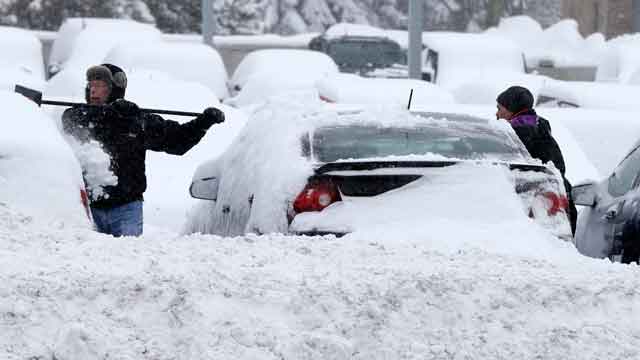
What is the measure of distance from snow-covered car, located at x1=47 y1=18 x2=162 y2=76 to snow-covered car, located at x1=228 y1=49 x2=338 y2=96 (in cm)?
197

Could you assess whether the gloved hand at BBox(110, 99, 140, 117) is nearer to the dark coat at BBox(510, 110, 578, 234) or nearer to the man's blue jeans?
the man's blue jeans

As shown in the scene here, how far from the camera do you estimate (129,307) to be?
11.1 ft

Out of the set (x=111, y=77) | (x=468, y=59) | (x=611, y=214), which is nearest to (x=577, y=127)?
(x=611, y=214)

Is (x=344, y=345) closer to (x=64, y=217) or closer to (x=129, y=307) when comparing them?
(x=129, y=307)

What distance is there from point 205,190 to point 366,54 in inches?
638

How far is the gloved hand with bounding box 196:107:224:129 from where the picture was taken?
629cm

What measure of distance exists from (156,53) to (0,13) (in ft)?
67.6

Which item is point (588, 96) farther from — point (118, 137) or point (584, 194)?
point (118, 137)

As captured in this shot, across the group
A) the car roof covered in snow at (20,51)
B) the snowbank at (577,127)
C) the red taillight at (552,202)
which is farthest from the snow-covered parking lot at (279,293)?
the car roof covered in snow at (20,51)

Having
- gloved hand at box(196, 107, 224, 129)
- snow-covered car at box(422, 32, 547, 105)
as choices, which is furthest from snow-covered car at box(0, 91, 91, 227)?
snow-covered car at box(422, 32, 547, 105)

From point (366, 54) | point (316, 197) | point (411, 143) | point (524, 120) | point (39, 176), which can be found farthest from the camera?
point (366, 54)

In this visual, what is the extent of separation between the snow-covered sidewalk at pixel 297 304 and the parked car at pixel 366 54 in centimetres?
1856

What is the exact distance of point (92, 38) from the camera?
21.5 meters

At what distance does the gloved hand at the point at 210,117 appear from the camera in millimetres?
6289
